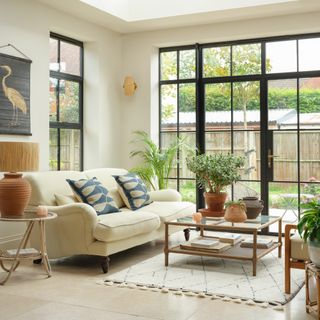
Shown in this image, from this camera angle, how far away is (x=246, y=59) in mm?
6656

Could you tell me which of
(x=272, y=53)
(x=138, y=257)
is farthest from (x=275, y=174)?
(x=138, y=257)

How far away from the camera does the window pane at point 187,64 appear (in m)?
6.97

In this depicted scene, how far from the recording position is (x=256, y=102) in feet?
21.7

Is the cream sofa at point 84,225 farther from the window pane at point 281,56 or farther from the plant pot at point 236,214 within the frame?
the window pane at point 281,56

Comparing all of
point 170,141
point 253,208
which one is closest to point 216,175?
point 253,208

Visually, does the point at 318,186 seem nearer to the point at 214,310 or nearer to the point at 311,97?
the point at 311,97

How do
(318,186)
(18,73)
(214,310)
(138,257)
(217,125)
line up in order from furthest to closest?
(217,125) → (318,186) → (18,73) → (138,257) → (214,310)

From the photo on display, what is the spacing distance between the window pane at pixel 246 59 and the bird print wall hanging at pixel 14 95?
2.74 metres

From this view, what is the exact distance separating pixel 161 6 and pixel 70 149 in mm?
2201

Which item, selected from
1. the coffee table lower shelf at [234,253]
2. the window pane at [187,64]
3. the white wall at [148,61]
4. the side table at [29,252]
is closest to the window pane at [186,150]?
the white wall at [148,61]

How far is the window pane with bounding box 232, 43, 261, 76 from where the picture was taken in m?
6.59

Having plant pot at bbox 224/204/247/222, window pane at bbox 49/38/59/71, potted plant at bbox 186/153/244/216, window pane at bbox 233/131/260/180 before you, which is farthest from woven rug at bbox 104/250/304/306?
window pane at bbox 49/38/59/71

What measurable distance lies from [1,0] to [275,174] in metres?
3.86

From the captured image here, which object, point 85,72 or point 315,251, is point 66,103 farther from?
point 315,251
